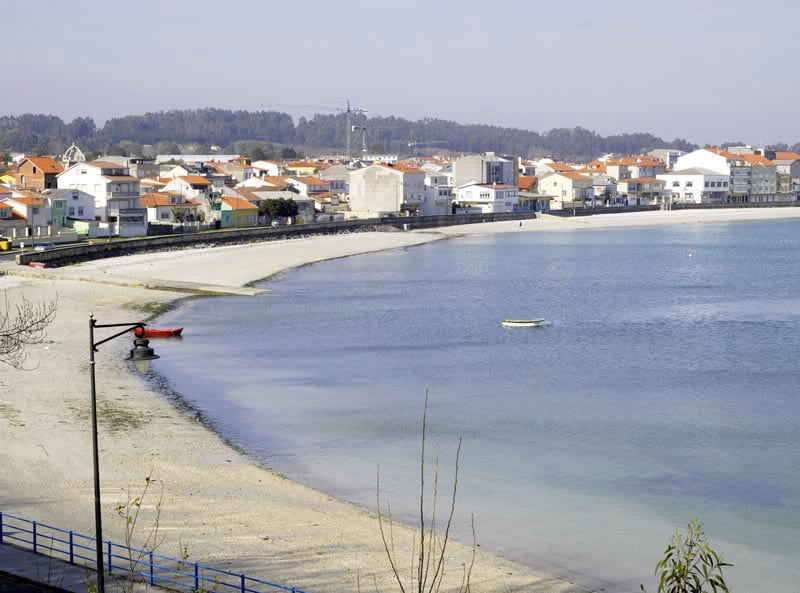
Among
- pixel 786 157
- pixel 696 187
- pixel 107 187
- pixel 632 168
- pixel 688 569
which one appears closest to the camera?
pixel 688 569

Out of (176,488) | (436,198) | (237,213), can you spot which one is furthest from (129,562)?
(436,198)

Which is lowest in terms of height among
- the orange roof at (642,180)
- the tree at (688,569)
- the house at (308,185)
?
the tree at (688,569)

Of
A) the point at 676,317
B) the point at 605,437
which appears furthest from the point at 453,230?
the point at 605,437

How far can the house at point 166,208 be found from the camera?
63.4 m

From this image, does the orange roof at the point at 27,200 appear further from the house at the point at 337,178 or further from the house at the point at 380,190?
the house at the point at 337,178

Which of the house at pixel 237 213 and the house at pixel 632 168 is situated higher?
the house at pixel 632 168

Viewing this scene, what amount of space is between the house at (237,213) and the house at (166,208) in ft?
6.63

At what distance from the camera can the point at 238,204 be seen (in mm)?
68188

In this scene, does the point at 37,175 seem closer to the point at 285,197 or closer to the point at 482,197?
the point at 285,197

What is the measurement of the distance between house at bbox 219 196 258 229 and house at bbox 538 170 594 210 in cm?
4079

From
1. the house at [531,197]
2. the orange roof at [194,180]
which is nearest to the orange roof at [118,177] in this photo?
the orange roof at [194,180]

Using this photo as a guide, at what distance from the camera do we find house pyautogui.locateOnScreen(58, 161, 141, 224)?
193 ft

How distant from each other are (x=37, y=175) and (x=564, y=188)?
171 ft

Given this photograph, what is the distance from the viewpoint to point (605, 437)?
1947 centimetres
